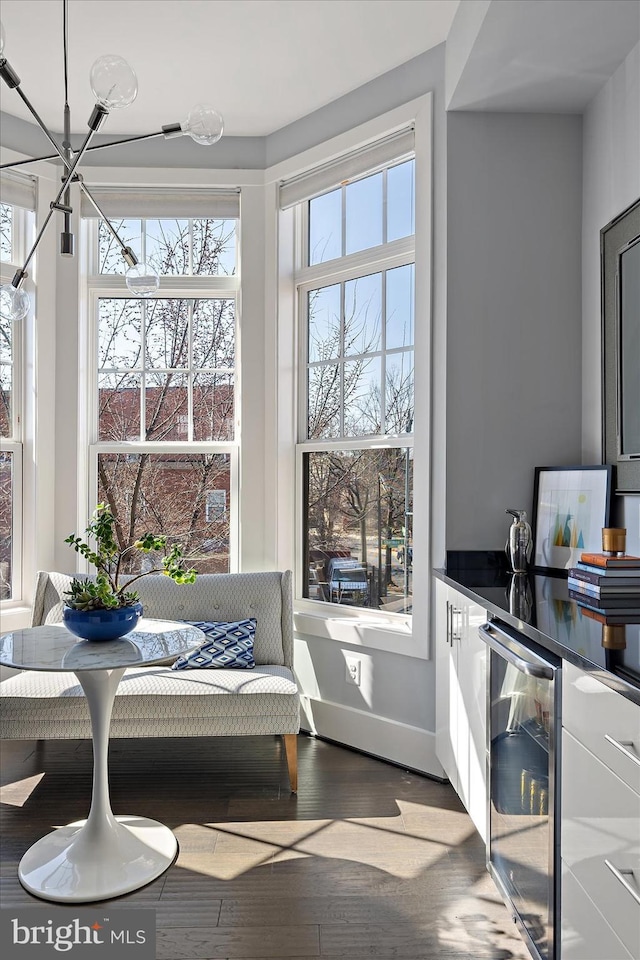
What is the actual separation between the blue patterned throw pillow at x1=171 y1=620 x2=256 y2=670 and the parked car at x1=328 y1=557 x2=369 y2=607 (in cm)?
47

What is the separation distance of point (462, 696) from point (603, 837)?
1.16 meters

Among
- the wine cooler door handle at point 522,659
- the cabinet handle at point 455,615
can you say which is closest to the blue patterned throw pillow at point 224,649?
the cabinet handle at point 455,615

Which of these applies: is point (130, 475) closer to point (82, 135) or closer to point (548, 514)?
point (82, 135)

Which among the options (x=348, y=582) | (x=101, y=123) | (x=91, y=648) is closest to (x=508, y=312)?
(x=348, y=582)

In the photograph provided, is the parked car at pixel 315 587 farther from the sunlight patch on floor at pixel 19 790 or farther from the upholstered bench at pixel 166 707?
the sunlight patch on floor at pixel 19 790

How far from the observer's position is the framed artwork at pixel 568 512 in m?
2.62

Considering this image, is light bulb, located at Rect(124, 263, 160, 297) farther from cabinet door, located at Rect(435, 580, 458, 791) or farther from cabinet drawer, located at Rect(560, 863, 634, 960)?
cabinet drawer, located at Rect(560, 863, 634, 960)

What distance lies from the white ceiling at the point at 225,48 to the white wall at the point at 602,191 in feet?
2.35

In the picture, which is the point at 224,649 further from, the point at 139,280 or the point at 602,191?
the point at 602,191

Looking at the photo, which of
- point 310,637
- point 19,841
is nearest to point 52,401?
point 310,637

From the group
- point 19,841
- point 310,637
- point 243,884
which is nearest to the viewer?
point 243,884

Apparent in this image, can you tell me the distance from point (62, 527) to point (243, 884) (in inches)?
83.9

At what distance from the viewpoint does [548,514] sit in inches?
112

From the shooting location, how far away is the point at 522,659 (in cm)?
180
